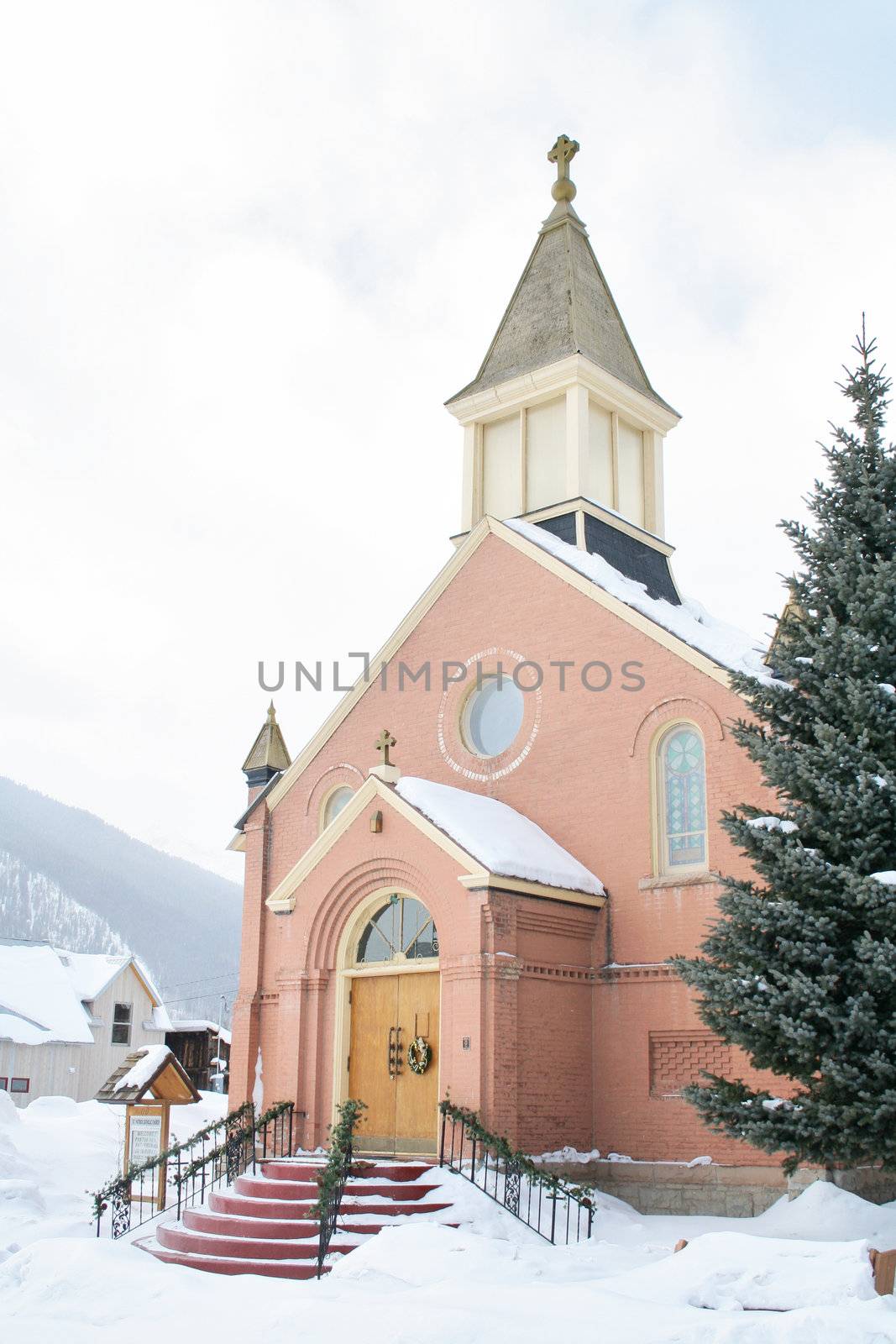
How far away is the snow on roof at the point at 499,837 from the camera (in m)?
15.0

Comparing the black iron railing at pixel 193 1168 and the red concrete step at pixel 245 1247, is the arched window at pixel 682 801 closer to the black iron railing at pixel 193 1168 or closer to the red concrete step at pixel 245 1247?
the black iron railing at pixel 193 1168

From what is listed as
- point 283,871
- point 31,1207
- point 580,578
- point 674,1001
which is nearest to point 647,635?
point 580,578

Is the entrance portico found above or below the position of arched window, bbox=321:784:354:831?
below

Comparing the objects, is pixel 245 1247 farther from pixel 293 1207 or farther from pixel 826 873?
pixel 826 873

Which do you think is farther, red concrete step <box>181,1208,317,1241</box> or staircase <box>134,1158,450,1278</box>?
red concrete step <box>181,1208,317,1241</box>

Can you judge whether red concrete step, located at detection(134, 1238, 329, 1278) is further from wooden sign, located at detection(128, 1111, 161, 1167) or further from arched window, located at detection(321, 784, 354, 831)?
arched window, located at detection(321, 784, 354, 831)

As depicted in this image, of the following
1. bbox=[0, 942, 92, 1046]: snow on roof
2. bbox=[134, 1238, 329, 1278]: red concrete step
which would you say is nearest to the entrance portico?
bbox=[134, 1238, 329, 1278]: red concrete step

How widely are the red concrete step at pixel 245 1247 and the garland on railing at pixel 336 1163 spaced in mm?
305

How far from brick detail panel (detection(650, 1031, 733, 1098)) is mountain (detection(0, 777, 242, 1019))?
308 ft

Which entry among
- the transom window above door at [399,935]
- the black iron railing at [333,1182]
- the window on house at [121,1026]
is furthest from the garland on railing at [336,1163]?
the window on house at [121,1026]

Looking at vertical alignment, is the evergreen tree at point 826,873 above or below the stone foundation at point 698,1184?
above

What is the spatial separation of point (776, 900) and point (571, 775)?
5602 millimetres

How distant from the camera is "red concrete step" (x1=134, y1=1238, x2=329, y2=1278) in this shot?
11555 mm

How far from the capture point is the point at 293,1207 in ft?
42.6
